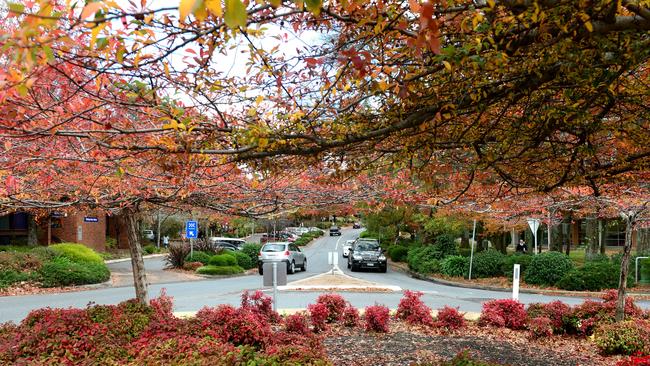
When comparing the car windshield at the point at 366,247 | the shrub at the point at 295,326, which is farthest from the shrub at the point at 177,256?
the shrub at the point at 295,326

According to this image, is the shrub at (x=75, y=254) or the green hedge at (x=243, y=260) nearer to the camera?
the shrub at (x=75, y=254)

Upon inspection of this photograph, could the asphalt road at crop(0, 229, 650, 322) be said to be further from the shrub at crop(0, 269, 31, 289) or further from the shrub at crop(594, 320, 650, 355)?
the shrub at crop(594, 320, 650, 355)

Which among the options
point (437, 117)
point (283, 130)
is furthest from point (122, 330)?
point (437, 117)

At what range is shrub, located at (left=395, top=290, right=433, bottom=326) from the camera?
10016 mm

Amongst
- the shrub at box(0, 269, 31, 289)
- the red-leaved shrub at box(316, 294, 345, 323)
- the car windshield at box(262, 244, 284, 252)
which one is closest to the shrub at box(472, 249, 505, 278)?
the car windshield at box(262, 244, 284, 252)

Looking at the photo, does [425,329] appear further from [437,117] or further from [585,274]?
[585,274]

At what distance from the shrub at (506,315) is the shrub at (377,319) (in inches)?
84.2

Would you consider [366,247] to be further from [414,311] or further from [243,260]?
[414,311]

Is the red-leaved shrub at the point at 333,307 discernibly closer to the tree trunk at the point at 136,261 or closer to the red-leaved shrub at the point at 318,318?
the red-leaved shrub at the point at 318,318

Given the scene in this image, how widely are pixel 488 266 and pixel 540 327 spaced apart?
45.7 feet

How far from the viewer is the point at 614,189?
7.27 metres

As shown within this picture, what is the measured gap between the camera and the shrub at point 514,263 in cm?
2127

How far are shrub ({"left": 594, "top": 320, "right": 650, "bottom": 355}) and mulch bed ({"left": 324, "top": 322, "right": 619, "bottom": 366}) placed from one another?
203mm

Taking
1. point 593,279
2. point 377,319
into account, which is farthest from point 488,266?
point 377,319
